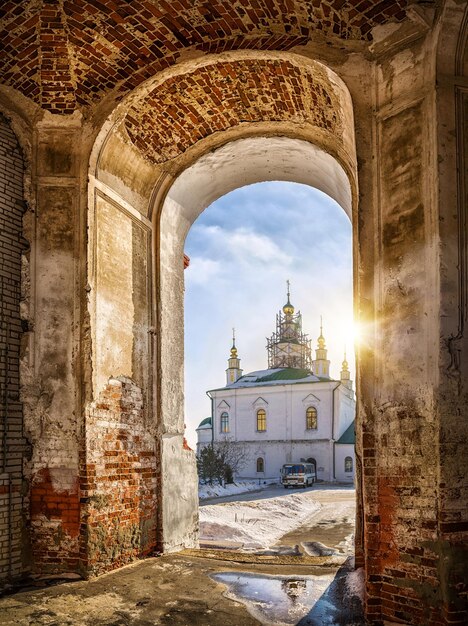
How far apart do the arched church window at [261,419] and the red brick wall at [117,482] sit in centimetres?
3979

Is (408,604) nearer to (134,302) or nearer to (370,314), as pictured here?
(370,314)

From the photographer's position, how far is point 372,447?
4430 mm

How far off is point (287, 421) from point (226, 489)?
13.1 meters

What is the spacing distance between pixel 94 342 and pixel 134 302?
926mm

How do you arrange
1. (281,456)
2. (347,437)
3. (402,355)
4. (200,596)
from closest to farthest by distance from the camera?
(402,355), (200,596), (347,437), (281,456)

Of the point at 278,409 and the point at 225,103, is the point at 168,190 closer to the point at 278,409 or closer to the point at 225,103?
the point at 225,103

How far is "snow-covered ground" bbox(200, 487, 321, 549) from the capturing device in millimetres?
15961

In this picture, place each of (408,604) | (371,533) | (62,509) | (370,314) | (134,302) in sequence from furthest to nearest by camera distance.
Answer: (134,302) → (62,509) → (370,314) → (371,533) → (408,604)

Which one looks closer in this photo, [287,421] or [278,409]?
[287,421]

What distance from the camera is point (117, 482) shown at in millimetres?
5891

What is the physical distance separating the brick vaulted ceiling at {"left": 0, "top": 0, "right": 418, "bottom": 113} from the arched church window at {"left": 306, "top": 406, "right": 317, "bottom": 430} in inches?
1572

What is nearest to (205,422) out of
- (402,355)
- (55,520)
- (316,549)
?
(316,549)

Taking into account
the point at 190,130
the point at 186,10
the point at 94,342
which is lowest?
the point at 94,342

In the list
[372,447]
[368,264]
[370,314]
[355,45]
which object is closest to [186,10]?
[355,45]
